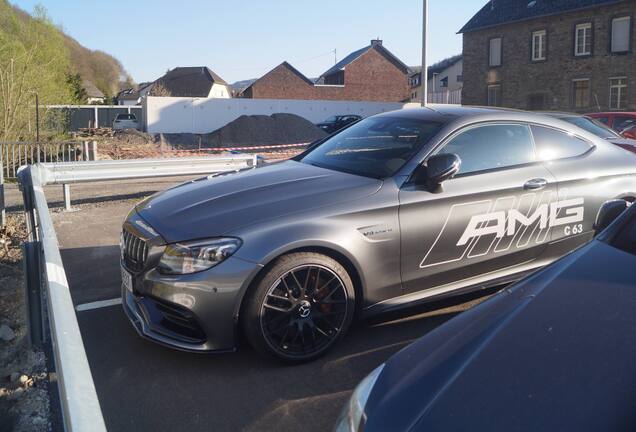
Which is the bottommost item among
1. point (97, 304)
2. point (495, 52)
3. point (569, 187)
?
point (97, 304)

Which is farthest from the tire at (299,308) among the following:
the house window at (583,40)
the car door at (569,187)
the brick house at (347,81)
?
the brick house at (347,81)

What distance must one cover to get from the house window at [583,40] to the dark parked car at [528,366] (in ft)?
137

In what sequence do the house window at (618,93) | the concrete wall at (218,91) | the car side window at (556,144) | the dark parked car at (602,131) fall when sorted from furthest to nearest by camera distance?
the concrete wall at (218,91), the house window at (618,93), the dark parked car at (602,131), the car side window at (556,144)

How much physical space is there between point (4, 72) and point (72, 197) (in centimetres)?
956

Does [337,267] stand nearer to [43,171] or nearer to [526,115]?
[526,115]

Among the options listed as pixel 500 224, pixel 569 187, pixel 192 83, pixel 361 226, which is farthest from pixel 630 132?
pixel 192 83

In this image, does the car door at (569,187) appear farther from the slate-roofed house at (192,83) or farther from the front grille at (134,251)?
the slate-roofed house at (192,83)

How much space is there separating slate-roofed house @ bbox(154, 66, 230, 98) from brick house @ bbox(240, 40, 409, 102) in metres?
9.53

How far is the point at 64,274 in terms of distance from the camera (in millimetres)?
3049

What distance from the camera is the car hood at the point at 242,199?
381 cm

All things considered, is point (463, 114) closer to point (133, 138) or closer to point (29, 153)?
point (29, 153)

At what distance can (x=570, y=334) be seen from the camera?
6.88ft

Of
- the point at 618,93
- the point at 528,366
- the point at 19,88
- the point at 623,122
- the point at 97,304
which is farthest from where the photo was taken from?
the point at 618,93

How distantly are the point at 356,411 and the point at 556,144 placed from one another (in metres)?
3.79
